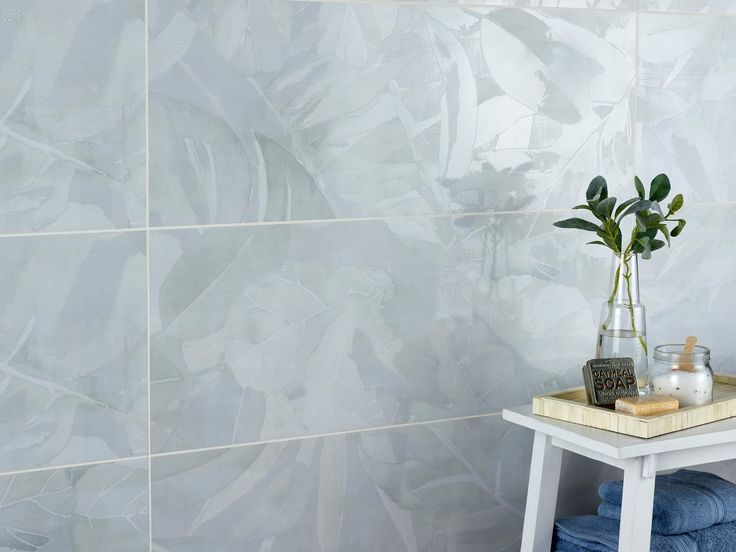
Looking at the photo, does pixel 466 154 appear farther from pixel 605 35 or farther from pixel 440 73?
pixel 605 35

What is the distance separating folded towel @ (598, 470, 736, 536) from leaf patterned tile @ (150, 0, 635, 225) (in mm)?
526

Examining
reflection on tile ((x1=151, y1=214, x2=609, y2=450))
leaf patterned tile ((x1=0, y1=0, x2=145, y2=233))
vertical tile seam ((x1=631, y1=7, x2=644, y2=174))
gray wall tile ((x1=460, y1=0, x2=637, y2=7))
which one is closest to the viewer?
leaf patterned tile ((x1=0, y1=0, x2=145, y2=233))

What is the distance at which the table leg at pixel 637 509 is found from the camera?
1271 millimetres

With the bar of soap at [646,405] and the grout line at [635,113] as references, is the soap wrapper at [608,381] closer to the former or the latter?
the bar of soap at [646,405]

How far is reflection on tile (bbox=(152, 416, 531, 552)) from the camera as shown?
4.47ft

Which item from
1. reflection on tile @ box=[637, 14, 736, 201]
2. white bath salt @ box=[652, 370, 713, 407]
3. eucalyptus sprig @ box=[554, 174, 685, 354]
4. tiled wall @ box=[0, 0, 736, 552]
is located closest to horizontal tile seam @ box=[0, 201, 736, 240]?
tiled wall @ box=[0, 0, 736, 552]

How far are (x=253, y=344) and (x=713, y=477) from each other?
2.81 feet

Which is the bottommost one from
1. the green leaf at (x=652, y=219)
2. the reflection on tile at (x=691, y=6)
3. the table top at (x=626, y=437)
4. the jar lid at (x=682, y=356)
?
the table top at (x=626, y=437)

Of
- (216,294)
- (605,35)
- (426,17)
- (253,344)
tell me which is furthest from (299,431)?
(605,35)

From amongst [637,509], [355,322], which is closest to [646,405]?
[637,509]

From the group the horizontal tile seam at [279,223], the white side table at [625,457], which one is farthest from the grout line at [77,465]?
the white side table at [625,457]

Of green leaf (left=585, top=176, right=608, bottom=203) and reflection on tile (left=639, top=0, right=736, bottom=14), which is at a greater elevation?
reflection on tile (left=639, top=0, right=736, bottom=14)

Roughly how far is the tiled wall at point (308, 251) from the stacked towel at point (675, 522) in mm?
167

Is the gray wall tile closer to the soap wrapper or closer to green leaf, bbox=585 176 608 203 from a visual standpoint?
green leaf, bbox=585 176 608 203
